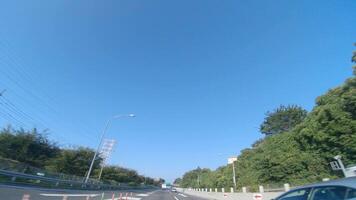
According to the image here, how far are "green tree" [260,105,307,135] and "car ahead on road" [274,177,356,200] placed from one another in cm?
7249

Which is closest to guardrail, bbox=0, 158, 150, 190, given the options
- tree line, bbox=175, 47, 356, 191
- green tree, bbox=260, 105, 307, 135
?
tree line, bbox=175, 47, 356, 191

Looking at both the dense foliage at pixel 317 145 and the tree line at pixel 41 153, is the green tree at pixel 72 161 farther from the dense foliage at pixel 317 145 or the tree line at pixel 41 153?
the dense foliage at pixel 317 145

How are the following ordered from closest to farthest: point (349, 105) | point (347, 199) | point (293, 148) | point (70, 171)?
point (347, 199), point (349, 105), point (293, 148), point (70, 171)

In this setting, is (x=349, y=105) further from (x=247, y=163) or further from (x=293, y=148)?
A: (x=247, y=163)

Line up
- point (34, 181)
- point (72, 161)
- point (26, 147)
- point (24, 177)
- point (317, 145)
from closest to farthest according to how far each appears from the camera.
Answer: point (24, 177) → point (34, 181) → point (317, 145) → point (26, 147) → point (72, 161)

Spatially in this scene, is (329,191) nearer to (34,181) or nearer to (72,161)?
(34,181)

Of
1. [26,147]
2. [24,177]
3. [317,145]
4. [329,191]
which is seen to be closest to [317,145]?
[317,145]

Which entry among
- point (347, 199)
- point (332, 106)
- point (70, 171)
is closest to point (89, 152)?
point (70, 171)

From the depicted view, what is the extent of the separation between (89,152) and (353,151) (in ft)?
191

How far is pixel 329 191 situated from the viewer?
18.7 ft

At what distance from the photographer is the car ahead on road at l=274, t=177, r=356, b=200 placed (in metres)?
5.12

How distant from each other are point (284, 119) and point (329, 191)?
246ft

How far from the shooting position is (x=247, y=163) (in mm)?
68812

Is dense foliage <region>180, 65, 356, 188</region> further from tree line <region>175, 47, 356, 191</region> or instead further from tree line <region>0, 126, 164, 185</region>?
tree line <region>0, 126, 164, 185</region>
